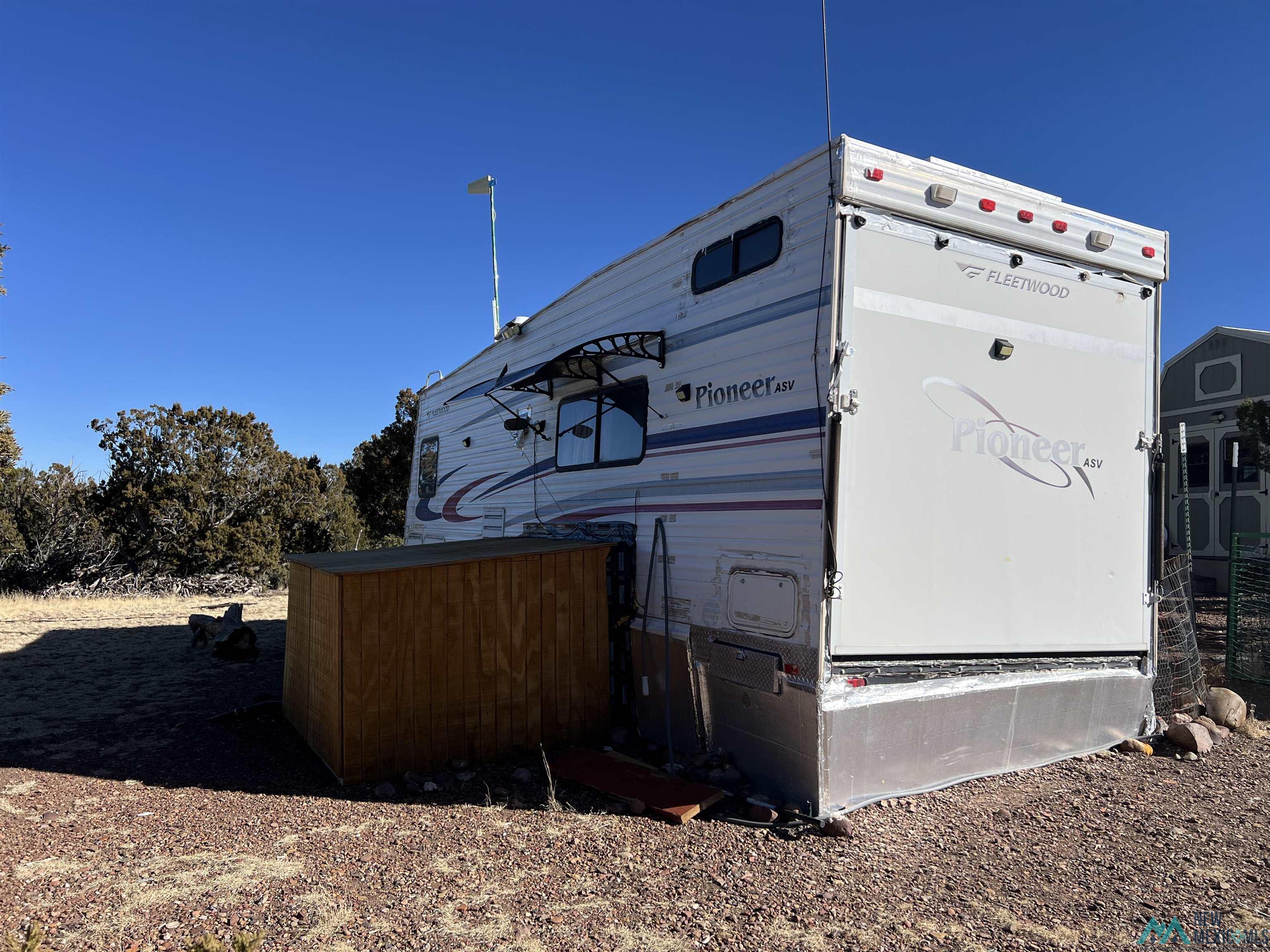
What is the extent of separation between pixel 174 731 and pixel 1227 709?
8.27 m

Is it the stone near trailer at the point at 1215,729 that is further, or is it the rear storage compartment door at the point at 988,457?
the stone near trailer at the point at 1215,729

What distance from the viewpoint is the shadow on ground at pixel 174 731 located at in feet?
17.1

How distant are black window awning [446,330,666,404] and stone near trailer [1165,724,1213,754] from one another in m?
4.48

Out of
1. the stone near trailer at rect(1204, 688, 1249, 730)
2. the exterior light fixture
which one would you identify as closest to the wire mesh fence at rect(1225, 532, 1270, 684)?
the stone near trailer at rect(1204, 688, 1249, 730)

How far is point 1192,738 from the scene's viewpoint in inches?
219

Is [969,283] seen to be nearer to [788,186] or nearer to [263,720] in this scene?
[788,186]

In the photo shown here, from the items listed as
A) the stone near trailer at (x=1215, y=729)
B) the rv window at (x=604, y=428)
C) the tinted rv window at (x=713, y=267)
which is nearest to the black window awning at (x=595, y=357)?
the rv window at (x=604, y=428)

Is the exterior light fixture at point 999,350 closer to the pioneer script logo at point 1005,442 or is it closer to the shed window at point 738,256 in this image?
the pioneer script logo at point 1005,442

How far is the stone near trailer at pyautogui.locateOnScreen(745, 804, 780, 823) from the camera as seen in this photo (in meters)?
4.46

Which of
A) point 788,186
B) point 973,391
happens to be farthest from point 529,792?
point 788,186

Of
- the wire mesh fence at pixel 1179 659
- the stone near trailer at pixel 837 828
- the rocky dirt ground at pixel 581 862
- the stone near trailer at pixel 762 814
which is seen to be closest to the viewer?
the rocky dirt ground at pixel 581 862

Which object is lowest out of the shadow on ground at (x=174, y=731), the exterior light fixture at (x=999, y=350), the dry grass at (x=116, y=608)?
the dry grass at (x=116, y=608)

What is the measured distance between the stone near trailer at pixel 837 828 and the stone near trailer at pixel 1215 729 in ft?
10.8

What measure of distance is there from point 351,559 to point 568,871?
11.4ft
